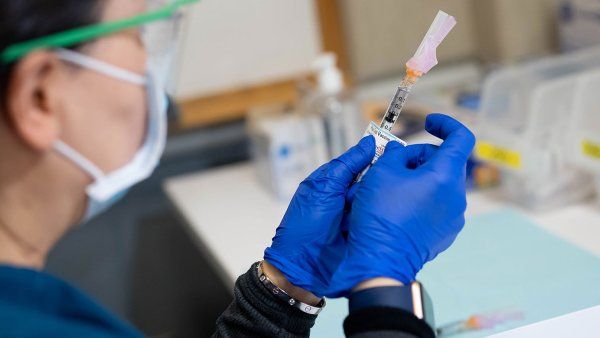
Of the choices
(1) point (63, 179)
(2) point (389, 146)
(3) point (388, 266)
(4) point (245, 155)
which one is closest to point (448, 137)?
(2) point (389, 146)

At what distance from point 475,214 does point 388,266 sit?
0.68 metres

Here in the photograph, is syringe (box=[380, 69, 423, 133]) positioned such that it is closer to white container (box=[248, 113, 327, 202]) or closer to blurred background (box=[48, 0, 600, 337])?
blurred background (box=[48, 0, 600, 337])

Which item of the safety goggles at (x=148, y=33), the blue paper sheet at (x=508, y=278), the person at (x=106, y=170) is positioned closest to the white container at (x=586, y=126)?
the blue paper sheet at (x=508, y=278)

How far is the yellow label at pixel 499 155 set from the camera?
1.51 meters

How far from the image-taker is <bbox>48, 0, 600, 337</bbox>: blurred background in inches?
64.5

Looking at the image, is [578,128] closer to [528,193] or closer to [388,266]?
[528,193]

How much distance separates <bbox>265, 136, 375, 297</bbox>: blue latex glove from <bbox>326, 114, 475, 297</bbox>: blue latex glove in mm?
76

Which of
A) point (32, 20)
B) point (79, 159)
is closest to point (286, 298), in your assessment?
point (79, 159)

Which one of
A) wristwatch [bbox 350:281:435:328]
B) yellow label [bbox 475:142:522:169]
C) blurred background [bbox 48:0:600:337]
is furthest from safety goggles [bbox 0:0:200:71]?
yellow label [bbox 475:142:522:169]

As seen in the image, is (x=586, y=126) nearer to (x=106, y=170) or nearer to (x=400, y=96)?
(x=400, y=96)

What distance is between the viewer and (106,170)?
0.91 m

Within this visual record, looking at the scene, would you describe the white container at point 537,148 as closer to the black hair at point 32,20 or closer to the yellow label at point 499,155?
the yellow label at point 499,155

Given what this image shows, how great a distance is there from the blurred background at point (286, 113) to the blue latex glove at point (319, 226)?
477 millimetres

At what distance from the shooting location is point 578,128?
1.46m
